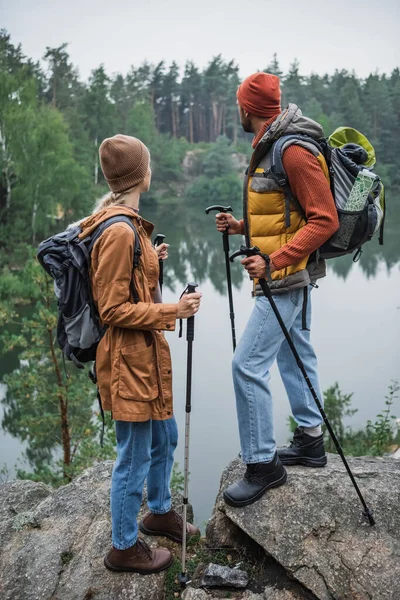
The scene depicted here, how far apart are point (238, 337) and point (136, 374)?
1176 centimetres

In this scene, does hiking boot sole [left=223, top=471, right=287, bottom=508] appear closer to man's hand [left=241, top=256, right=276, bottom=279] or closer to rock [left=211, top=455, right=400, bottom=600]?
rock [left=211, top=455, right=400, bottom=600]

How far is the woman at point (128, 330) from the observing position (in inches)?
98.8

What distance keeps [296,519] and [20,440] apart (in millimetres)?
9544

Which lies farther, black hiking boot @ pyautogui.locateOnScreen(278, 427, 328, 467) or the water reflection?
the water reflection

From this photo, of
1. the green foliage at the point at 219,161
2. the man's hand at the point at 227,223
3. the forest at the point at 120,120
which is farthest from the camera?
the green foliage at the point at 219,161

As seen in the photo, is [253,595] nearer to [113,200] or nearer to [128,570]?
[128,570]

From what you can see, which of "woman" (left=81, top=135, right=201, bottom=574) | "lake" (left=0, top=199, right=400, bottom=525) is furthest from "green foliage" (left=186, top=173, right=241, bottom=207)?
"woman" (left=81, top=135, right=201, bottom=574)

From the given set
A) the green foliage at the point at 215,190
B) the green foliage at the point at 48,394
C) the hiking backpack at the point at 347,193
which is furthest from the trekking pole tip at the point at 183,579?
the green foliage at the point at 215,190

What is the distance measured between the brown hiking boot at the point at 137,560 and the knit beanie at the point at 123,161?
1.78 metres

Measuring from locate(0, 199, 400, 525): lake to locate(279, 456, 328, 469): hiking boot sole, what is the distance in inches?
150

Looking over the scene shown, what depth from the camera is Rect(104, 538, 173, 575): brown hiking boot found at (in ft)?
9.45

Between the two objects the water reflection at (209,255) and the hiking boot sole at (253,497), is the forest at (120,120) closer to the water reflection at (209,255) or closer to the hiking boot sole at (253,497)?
the water reflection at (209,255)

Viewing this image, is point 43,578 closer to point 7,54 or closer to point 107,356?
point 107,356

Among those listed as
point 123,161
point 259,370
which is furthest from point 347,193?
point 123,161
